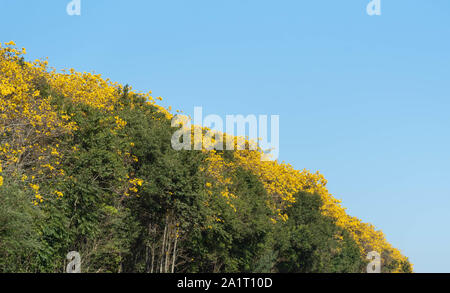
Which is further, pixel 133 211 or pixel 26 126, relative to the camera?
pixel 133 211

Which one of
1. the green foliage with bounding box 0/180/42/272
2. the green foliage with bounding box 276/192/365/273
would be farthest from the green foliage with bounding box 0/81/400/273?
the green foliage with bounding box 276/192/365/273

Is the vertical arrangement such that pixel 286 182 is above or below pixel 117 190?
above

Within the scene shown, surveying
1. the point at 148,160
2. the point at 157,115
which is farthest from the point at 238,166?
the point at 148,160

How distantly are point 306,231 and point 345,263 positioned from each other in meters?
23.7

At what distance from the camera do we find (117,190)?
3656 centimetres

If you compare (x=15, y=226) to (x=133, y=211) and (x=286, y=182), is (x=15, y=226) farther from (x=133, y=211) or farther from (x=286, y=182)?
(x=286, y=182)

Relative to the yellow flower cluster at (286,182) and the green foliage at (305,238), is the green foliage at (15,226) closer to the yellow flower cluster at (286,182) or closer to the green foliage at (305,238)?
the yellow flower cluster at (286,182)

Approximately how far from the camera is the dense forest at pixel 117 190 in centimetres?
2912

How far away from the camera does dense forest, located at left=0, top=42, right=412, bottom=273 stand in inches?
1146

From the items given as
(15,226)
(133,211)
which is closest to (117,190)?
(133,211)

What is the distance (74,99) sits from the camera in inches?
1500

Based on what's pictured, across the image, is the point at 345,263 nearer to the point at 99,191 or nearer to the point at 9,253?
the point at 99,191

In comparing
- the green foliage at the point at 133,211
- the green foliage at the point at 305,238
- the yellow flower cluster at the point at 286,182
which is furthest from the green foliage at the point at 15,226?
the green foliage at the point at 305,238

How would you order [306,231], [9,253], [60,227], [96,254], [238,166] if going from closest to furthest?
[9,253] < [60,227] < [96,254] < [238,166] < [306,231]
